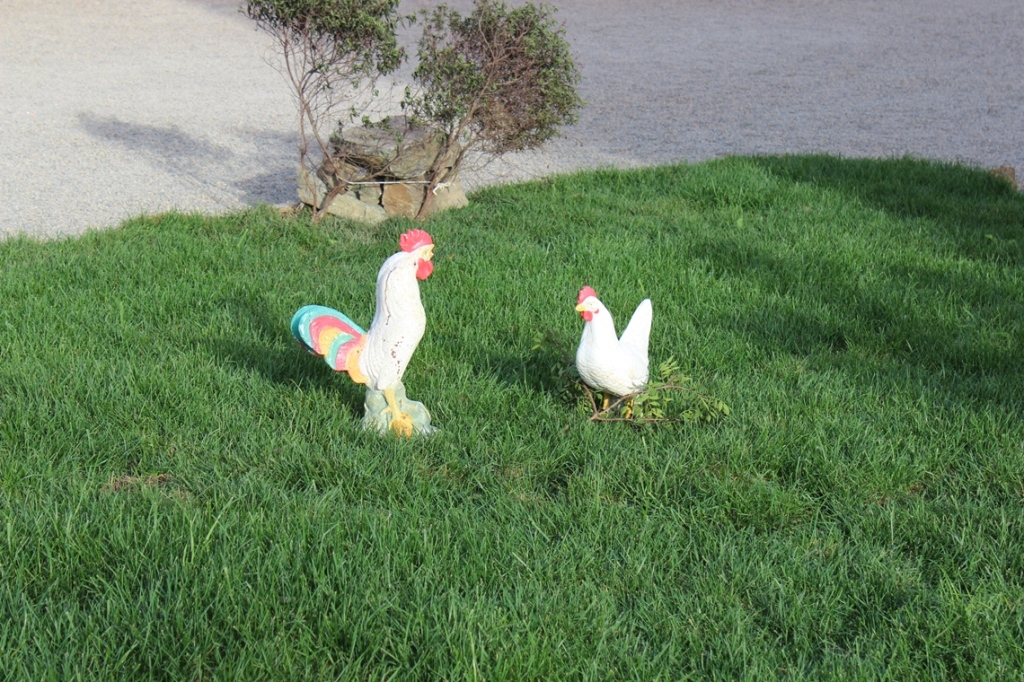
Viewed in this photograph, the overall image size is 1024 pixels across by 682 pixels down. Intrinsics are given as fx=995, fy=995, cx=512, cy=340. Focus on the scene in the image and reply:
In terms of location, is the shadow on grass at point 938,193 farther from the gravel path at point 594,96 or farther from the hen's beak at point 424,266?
the hen's beak at point 424,266

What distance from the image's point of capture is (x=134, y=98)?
376 inches

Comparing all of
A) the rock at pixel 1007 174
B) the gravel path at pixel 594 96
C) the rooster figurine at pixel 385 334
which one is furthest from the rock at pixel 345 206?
the rock at pixel 1007 174

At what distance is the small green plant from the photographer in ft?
18.7

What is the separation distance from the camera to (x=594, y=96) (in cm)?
1015

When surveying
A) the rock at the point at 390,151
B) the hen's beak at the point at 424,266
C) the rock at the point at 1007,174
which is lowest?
the rock at the point at 390,151

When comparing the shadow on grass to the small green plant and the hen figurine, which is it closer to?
the small green plant

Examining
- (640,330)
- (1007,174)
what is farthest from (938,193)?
(640,330)

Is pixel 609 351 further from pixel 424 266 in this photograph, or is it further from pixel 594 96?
pixel 594 96

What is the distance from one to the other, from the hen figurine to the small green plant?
288 centimetres

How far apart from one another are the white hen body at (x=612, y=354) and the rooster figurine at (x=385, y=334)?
1.71 ft

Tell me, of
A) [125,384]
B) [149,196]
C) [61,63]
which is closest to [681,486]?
[125,384]

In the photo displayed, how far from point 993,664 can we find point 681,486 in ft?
3.17

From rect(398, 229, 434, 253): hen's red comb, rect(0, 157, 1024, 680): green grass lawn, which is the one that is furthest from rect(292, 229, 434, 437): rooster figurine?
rect(0, 157, 1024, 680): green grass lawn

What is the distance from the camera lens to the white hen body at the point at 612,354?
10.1 ft
